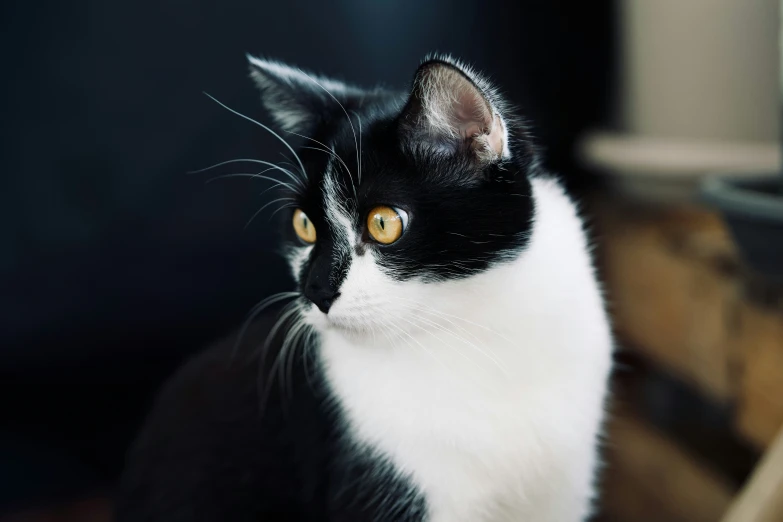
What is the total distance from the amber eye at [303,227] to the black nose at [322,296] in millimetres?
78

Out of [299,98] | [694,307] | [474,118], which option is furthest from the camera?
[694,307]

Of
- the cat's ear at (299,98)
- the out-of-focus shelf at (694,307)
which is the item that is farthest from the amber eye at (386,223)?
the out-of-focus shelf at (694,307)

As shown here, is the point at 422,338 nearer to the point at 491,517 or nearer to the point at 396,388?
the point at 396,388

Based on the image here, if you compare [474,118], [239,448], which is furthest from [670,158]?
[239,448]

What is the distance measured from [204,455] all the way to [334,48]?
49cm

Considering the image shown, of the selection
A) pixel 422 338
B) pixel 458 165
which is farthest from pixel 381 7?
pixel 422 338

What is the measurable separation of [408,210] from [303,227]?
14 cm

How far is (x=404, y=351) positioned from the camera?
2.55 feet

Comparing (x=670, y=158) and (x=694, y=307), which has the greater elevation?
(x=670, y=158)

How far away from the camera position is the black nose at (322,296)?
719 mm

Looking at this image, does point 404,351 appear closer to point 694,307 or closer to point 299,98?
point 299,98

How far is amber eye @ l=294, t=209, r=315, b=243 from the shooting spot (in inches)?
31.2

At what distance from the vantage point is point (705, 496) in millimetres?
1310

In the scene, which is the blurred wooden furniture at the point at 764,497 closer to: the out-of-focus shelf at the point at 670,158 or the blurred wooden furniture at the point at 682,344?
the blurred wooden furniture at the point at 682,344
